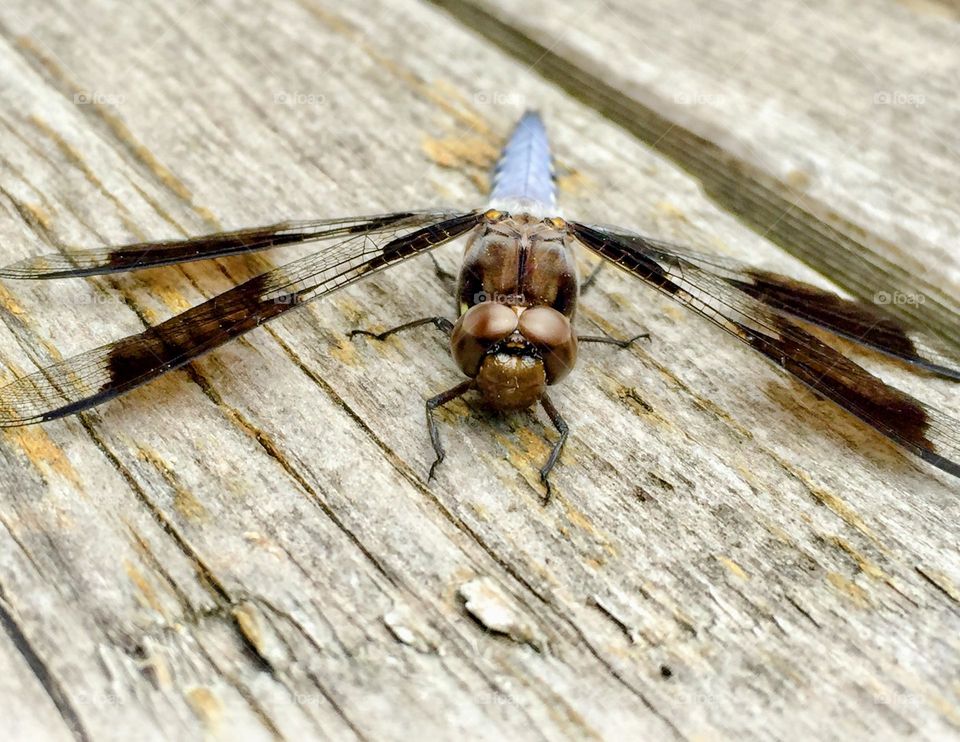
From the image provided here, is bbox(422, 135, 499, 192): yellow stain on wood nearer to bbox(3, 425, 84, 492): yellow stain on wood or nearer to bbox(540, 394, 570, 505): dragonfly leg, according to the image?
bbox(540, 394, 570, 505): dragonfly leg

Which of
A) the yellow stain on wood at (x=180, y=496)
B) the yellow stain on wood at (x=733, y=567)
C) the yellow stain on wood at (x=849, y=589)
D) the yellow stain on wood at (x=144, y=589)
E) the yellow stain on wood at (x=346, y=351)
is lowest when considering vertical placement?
the yellow stain on wood at (x=144, y=589)

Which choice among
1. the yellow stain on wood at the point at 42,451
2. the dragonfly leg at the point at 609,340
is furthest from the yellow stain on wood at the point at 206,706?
the dragonfly leg at the point at 609,340

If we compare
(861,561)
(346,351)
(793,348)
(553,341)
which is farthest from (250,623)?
(793,348)

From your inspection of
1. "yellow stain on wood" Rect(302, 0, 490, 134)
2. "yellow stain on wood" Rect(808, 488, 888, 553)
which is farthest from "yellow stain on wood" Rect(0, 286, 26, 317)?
"yellow stain on wood" Rect(808, 488, 888, 553)

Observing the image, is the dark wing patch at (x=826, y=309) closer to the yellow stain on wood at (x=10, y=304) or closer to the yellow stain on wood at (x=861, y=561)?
the yellow stain on wood at (x=861, y=561)

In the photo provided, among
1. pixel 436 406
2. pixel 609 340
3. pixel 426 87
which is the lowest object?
pixel 436 406

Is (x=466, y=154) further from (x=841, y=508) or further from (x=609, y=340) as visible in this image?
(x=841, y=508)
